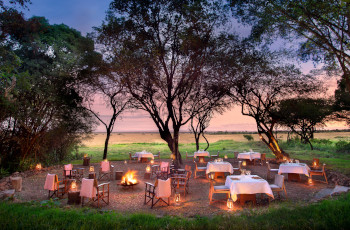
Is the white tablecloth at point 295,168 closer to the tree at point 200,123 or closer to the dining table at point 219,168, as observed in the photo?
the dining table at point 219,168

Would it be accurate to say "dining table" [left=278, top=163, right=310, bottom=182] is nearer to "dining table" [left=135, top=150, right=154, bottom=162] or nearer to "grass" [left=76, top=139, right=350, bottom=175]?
"grass" [left=76, top=139, right=350, bottom=175]

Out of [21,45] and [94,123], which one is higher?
[21,45]

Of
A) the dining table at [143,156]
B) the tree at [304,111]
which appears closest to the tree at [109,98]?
the dining table at [143,156]

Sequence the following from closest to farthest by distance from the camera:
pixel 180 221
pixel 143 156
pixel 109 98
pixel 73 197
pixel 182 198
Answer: pixel 180 221 < pixel 73 197 < pixel 182 198 < pixel 143 156 < pixel 109 98

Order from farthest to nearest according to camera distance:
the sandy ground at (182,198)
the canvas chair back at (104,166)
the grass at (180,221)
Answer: the canvas chair back at (104,166) < the sandy ground at (182,198) < the grass at (180,221)

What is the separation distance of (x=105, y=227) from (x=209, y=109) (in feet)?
54.7

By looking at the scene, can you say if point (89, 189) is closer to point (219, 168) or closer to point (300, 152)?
point (219, 168)

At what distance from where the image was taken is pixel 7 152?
38.2 ft

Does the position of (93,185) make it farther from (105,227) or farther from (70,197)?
(105,227)

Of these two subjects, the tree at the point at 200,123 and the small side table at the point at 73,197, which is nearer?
the small side table at the point at 73,197

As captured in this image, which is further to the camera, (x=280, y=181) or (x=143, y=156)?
(x=143, y=156)

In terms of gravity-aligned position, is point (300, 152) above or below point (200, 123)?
below

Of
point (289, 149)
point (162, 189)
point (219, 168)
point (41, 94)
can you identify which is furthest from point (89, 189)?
point (289, 149)

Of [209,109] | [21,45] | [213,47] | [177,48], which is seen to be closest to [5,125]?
[21,45]
